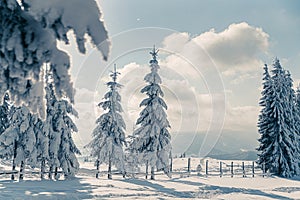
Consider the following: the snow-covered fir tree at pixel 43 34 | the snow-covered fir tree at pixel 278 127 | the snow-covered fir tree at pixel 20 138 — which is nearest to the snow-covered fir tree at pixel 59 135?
the snow-covered fir tree at pixel 20 138

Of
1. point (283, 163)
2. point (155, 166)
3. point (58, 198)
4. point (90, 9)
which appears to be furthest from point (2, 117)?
point (90, 9)

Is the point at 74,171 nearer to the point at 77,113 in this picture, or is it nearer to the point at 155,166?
the point at 77,113

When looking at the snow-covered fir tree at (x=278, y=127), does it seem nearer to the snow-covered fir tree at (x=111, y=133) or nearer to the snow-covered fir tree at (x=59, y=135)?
the snow-covered fir tree at (x=111, y=133)

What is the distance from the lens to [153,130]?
3119cm

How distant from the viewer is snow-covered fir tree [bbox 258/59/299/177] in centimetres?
3750

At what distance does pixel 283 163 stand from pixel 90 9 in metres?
36.8

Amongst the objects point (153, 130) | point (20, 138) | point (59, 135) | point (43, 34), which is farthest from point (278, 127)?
point (43, 34)

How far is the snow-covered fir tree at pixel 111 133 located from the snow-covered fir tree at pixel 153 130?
1.78 m

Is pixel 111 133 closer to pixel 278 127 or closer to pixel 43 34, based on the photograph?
pixel 278 127

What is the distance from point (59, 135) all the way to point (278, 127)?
81.7 feet

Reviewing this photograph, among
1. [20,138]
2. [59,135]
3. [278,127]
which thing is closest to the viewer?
[20,138]

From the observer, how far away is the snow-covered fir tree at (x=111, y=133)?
3206cm

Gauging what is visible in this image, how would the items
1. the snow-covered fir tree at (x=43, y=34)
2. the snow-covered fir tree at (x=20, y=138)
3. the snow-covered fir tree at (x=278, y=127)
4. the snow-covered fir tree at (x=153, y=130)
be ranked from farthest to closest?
1. the snow-covered fir tree at (x=278, y=127)
2. the snow-covered fir tree at (x=153, y=130)
3. the snow-covered fir tree at (x=20, y=138)
4. the snow-covered fir tree at (x=43, y=34)

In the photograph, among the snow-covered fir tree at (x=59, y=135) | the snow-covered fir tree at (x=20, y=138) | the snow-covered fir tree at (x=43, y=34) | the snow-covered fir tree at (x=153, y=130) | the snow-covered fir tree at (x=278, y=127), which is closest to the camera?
the snow-covered fir tree at (x=43, y=34)
